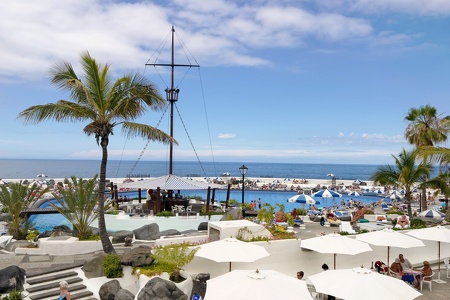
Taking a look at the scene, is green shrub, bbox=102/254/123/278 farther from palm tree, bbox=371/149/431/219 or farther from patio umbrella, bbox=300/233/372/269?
palm tree, bbox=371/149/431/219

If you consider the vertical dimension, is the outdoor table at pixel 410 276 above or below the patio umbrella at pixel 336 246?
below

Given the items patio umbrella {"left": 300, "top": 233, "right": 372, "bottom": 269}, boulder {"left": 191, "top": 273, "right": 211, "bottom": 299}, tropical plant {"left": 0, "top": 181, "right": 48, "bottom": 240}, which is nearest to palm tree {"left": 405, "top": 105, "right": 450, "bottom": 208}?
patio umbrella {"left": 300, "top": 233, "right": 372, "bottom": 269}

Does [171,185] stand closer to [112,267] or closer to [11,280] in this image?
[112,267]

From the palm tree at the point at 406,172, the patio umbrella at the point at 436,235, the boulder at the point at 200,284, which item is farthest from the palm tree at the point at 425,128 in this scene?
the boulder at the point at 200,284

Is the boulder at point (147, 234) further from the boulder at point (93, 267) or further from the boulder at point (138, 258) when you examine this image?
the boulder at point (138, 258)

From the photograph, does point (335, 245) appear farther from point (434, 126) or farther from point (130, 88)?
Answer: point (434, 126)

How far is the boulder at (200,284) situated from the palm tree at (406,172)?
42.1 feet

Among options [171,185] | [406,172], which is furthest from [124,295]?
[406,172]

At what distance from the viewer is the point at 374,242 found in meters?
12.9

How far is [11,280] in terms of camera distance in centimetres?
1096

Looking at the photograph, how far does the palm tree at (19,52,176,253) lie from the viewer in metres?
13.1

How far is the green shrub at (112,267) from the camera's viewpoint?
39.1ft

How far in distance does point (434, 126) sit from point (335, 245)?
17992 mm

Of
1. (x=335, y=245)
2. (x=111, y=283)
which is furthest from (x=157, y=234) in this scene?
(x=335, y=245)
